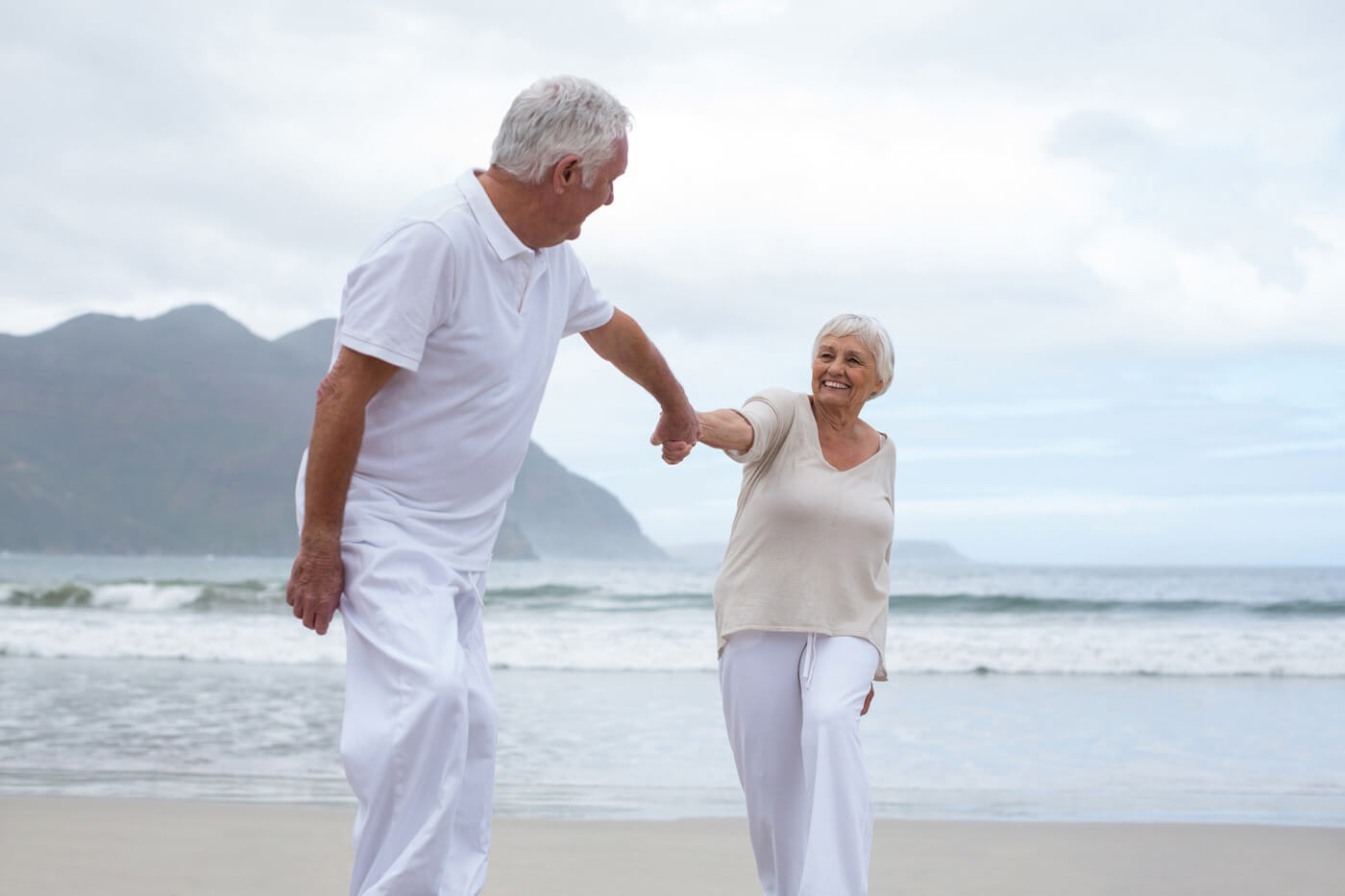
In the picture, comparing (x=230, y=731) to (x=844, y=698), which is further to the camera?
(x=230, y=731)

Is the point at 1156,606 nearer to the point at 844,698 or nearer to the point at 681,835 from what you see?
the point at 681,835

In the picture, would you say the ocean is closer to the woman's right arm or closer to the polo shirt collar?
the woman's right arm

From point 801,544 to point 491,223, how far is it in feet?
4.68

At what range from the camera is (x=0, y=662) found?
11.8m

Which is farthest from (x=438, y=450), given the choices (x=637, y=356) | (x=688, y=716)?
(x=688, y=716)

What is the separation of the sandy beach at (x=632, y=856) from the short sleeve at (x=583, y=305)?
2.27m

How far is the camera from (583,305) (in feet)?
8.18

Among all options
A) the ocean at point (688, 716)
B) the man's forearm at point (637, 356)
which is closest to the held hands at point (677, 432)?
the man's forearm at point (637, 356)

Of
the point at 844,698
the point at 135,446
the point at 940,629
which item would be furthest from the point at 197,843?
the point at 135,446

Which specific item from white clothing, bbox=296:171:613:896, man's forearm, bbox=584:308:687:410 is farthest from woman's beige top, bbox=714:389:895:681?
white clothing, bbox=296:171:613:896

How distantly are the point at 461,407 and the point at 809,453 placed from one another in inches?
54.7

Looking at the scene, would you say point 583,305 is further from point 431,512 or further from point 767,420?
point 767,420

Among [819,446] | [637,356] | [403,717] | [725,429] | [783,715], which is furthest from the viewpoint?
[819,446]

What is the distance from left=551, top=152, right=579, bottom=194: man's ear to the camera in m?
2.13
